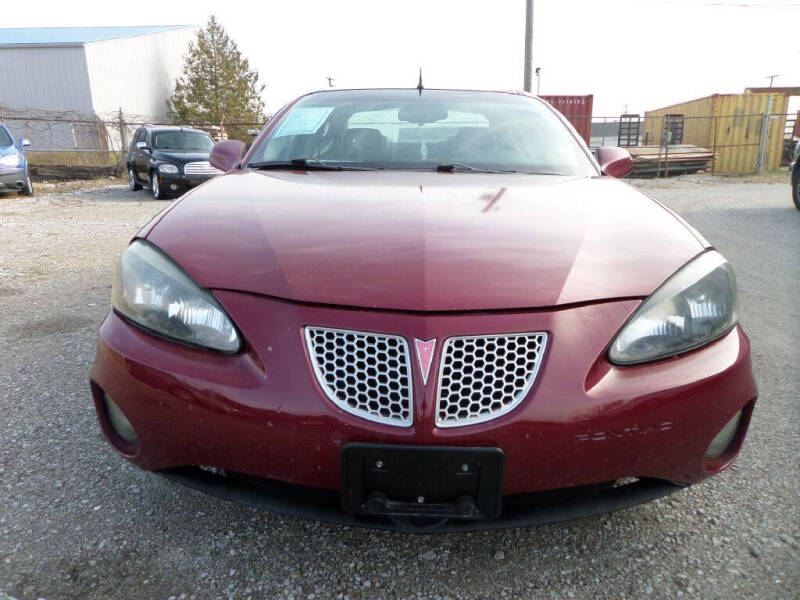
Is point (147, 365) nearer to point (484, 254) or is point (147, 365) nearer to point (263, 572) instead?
point (263, 572)

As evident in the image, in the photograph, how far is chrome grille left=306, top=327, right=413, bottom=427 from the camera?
131 centimetres

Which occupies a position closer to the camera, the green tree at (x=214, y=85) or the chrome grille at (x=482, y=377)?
the chrome grille at (x=482, y=377)

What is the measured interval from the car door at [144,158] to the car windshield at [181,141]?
0.21 meters

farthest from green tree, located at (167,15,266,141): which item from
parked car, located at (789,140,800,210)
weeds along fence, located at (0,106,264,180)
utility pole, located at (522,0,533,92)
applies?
parked car, located at (789,140,800,210)

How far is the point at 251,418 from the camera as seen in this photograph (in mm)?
1354

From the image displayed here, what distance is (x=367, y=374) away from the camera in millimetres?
1328

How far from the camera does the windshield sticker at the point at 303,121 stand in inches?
109

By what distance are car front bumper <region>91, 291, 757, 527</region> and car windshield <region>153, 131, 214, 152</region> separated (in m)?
11.7

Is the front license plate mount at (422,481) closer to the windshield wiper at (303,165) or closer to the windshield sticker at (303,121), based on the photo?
the windshield wiper at (303,165)

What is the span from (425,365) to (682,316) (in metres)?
0.67

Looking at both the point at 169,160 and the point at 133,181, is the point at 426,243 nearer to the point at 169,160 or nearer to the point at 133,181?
the point at 169,160

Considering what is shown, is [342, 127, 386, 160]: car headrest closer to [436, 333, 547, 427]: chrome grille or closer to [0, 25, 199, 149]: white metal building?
[436, 333, 547, 427]: chrome grille

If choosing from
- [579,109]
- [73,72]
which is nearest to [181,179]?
[579,109]

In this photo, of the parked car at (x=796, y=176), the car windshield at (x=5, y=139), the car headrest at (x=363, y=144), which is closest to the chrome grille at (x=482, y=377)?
the car headrest at (x=363, y=144)
